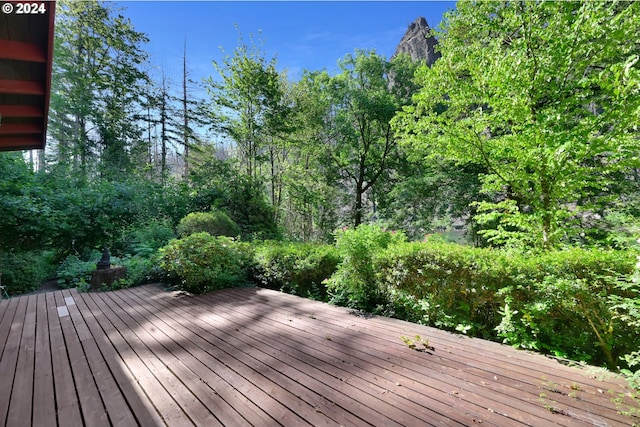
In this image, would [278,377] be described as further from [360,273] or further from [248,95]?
[248,95]

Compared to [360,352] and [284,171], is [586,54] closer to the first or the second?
[360,352]

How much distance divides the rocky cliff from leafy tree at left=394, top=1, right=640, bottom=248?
61.1 ft

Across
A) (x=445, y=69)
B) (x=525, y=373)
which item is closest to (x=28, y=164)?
(x=445, y=69)

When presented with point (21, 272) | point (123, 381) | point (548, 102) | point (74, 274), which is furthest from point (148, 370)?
point (21, 272)

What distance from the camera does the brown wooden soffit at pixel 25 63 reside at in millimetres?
2070

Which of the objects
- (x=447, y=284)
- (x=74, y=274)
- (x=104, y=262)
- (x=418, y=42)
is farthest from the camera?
(x=418, y=42)

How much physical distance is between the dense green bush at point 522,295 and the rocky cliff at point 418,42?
20918 millimetres

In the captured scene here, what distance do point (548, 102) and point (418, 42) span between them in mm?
21258

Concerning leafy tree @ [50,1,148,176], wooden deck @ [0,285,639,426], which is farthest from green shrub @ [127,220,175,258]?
leafy tree @ [50,1,148,176]

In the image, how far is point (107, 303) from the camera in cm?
410

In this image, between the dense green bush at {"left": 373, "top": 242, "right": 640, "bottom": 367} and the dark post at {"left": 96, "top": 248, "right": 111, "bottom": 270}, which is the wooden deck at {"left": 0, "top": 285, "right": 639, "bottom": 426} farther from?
the dark post at {"left": 96, "top": 248, "right": 111, "bottom": 270}

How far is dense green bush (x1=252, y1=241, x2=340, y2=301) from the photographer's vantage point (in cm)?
424

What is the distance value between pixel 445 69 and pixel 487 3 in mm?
1649

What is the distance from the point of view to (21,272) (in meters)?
5.80
